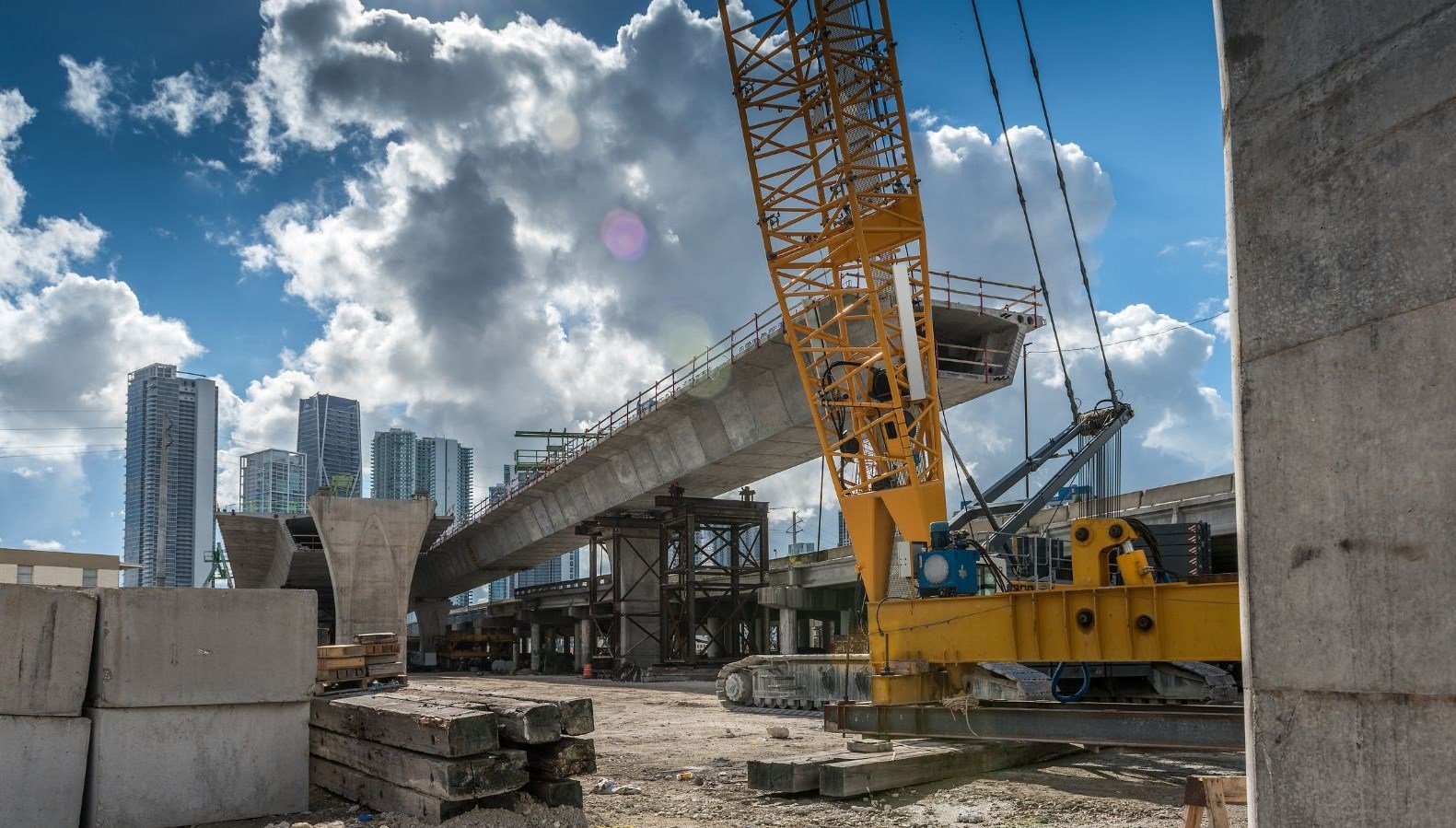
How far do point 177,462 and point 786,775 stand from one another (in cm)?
13962

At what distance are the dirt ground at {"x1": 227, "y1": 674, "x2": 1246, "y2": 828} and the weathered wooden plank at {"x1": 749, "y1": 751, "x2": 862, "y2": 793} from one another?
108mm

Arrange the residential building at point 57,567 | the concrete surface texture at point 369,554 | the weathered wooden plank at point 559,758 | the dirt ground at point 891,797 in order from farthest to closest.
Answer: the residential building at point 57,567 < the concrete surface texture at point 369,554 < the dirt ground at point 891,797 < the weathered wooden plank at point 559,758

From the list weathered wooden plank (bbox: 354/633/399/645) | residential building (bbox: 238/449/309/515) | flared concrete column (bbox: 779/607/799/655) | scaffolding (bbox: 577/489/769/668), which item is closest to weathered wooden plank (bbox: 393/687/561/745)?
weathered wooden plank (bbox: 354/633/399/645)

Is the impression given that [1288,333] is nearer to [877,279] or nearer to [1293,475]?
[1293,475]

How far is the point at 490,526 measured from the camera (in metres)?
50.2

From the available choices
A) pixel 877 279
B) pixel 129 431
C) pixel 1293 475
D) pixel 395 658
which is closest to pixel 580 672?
pixel 877 279

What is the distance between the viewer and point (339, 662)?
11539 millimetres

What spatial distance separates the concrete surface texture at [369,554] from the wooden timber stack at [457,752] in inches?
1276

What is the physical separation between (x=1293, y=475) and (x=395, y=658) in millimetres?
10826

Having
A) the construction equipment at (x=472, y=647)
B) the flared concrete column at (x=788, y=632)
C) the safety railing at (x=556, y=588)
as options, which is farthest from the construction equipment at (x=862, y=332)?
the construction equipment at (x=472, y=647)

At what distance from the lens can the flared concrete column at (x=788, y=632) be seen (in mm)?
42719

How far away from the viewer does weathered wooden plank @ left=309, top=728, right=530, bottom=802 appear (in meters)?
7.68

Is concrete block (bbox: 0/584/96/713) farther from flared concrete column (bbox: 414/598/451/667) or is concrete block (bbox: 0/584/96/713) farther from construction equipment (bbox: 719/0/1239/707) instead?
flared concrete column (bbox: 414/598/451/667)

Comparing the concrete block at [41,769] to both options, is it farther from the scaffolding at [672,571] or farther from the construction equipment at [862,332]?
the scaffolding at [672,571]
